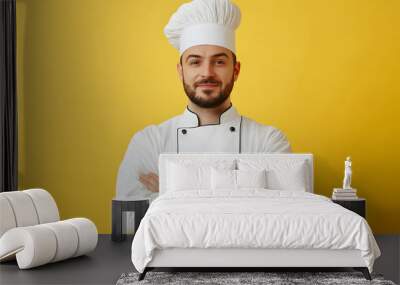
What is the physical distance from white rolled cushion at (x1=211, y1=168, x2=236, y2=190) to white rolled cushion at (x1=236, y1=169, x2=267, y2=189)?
0.05 meters

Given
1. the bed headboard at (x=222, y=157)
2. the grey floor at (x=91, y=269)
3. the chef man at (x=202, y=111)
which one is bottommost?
the grey floor at (x=91, y=269)

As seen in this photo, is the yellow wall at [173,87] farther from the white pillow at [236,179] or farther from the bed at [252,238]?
the bed at [252,238]

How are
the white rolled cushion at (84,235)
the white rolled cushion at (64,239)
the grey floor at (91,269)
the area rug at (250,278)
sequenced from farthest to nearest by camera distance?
the white rolled cushion at (84,235)
the white rolled cushion at (64,239)
the grey floor at (91,269)
the area rug at (250,278)

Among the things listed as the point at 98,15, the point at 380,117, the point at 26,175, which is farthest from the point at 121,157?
the point at 380,117

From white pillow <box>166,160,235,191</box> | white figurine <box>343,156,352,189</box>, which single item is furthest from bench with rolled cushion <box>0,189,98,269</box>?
white figurine <box>343,156,352,189</box>

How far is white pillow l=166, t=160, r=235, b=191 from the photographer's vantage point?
5.95 meters

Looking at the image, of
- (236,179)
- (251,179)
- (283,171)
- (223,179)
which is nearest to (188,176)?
(223,179)

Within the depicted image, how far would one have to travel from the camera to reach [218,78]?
255 inches

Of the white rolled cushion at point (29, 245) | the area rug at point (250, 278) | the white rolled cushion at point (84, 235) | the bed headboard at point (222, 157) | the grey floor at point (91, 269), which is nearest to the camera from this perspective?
the area rug at point (250, 278)

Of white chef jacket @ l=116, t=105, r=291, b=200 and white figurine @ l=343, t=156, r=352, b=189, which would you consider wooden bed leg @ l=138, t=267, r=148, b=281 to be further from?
white figurine @ l=343, t=156, r=352, b=189

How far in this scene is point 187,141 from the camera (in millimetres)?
6559

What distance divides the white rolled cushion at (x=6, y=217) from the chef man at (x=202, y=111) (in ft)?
5.26

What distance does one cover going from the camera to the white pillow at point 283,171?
602 centimetres

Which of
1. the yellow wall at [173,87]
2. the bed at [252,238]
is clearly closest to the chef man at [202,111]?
the yellow wall at [173,87]
